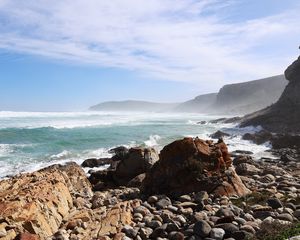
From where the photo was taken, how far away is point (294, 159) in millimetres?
27531

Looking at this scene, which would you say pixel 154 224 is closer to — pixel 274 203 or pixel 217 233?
pixel 217 233

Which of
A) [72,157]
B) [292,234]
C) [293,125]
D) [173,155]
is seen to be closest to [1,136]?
[72,157]

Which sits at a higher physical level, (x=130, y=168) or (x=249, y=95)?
(x=249, y=95)

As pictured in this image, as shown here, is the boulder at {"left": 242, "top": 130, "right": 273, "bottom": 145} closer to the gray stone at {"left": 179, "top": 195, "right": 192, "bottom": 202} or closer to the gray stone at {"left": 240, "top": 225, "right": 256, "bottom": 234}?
the gray stone at {"left": 179, "top": 195, "right": 192, "bottom": 202}

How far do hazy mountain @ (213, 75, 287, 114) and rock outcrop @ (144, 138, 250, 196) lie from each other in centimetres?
10126

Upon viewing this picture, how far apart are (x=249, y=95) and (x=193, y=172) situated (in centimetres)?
13375

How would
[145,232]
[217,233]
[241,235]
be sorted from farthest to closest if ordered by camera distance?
[145,232] → [217,233] → [241,235]

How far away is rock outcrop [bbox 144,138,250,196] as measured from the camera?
15391 mm

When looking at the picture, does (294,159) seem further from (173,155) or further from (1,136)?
(1,136)

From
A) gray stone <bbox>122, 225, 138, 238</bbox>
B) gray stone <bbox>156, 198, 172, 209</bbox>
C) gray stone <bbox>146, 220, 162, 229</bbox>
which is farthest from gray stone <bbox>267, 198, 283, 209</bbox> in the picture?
gray stone <bbox>122, 225, 138, 238</bbox>

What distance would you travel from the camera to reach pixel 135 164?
69.7 feet

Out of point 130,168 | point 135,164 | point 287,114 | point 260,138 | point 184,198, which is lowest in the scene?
point 260,138

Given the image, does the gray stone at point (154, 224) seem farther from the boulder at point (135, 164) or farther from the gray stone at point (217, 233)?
the boulder at point (135, 164)

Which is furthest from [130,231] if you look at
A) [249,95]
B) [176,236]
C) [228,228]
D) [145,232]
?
[249,95]
